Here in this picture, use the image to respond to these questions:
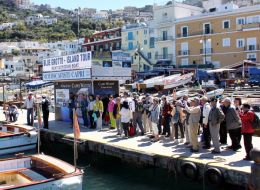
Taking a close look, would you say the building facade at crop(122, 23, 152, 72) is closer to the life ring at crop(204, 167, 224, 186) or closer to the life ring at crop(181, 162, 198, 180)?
the life ring at crop(181, 162, 198, 180)

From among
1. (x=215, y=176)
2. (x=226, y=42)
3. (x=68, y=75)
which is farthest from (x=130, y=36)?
(x=215, y=176)

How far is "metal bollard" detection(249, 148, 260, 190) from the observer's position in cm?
562

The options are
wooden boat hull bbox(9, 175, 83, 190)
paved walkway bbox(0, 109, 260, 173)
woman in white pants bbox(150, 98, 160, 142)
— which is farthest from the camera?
woman in white pants bbox(150, 98, 160, 142)

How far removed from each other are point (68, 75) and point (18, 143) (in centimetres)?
511

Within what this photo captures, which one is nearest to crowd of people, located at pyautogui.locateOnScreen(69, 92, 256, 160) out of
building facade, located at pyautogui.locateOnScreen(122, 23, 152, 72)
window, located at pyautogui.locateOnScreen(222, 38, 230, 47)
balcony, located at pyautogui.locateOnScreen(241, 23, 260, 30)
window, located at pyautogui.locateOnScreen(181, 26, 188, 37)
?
balcony, located at pyautogui.locateOnScreen(241, 23, 260, 30)

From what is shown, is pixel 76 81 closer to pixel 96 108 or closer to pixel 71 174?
pixel 96 108

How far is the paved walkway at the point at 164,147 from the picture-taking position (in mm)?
11711

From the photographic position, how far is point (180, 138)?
1602cm

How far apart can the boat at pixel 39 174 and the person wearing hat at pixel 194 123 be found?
4.09 m

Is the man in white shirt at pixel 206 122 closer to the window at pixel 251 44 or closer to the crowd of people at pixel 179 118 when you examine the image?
the crowd of people at pixel 179 118

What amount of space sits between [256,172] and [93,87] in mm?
16008

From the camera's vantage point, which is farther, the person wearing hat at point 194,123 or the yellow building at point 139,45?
the yellow building at point 139,45

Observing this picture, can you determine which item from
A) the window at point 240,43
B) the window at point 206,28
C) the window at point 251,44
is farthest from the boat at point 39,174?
the window at point 206,28

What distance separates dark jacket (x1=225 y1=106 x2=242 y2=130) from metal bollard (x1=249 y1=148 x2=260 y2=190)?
6961 millimetres
